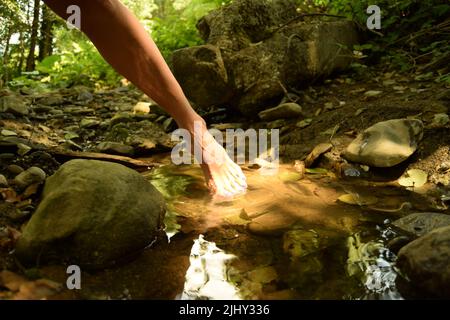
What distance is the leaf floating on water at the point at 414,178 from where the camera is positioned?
222 cm

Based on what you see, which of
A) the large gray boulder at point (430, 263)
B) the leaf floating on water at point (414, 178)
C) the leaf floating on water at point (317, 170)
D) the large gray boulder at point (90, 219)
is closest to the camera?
the large gray boulder at point (430, 263)

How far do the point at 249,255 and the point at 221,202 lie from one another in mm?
640

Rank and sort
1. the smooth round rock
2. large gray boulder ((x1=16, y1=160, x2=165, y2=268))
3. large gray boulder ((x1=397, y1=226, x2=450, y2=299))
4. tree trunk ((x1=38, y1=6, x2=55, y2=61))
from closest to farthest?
1. large gray boulder ((x1=397, y1=226, x2=450, y2=299))
2. large gray boulder ((x1=16, y1=160, x2=165, y2=268))
3. the smooth round rock
4. tree trunk ((x1=38, y1=6, x2=55, y2=61))

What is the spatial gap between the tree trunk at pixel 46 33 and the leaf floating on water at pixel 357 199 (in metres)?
6.59

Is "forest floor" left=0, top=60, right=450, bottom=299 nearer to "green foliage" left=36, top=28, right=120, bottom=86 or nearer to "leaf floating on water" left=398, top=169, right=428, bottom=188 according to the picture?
"leaf floating on water" left=398, top=169, right=428, bottom=188

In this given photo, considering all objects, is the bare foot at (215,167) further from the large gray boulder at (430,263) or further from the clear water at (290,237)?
the large gray boulder at (430,263)

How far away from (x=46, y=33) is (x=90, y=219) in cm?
762

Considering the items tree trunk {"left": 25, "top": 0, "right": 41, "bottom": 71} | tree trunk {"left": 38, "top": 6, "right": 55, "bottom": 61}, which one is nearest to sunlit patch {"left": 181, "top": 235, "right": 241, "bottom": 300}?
tree trunk {"left": 25, "top": 0, "right": 41, "bottom": 71}

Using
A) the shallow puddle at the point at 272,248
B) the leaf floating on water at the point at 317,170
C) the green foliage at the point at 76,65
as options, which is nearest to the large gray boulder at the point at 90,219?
the shallow puddle at the point at 272,248

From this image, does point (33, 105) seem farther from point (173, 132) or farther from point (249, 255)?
point (249, 255)

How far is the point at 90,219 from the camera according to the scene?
1464 mm

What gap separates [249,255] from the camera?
4.99 ft

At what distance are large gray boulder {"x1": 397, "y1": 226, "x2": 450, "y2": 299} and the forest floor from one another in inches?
17.2

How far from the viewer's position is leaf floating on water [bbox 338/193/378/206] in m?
2.01
